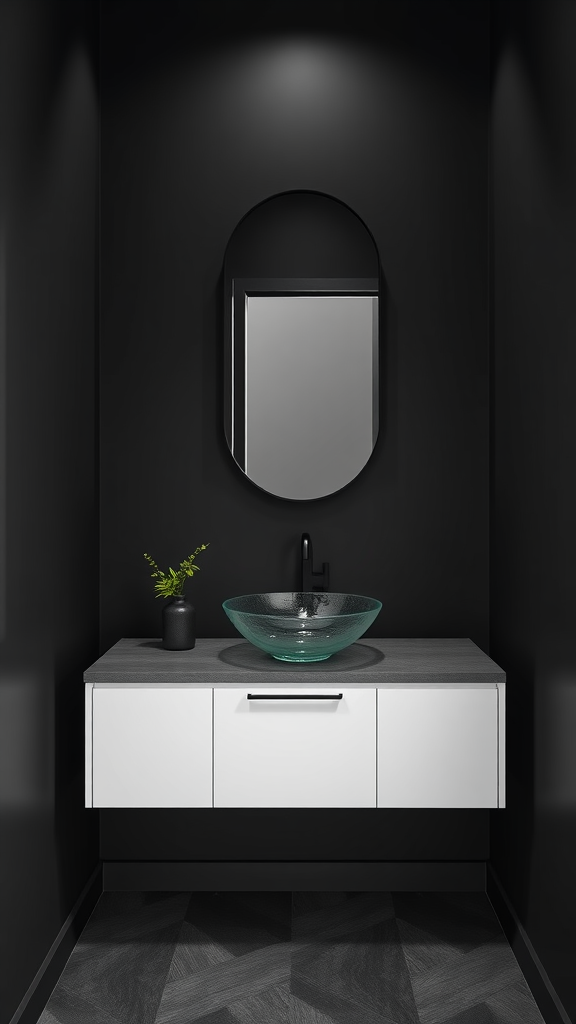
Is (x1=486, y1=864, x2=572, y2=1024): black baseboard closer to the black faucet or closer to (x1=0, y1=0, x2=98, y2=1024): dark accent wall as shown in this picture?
the black faucet

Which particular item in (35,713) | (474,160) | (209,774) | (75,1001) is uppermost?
(474,160)

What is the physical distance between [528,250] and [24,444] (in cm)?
142

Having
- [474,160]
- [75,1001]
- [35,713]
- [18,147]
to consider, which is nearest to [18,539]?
[35,713]

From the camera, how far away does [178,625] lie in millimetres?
2387

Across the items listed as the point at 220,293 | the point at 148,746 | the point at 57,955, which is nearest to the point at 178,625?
the point at 148,746

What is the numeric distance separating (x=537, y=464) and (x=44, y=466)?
1.27 m

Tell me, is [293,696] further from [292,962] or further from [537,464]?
[537,464]

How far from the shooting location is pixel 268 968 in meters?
2.20

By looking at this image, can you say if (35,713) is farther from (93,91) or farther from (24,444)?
(93,91)

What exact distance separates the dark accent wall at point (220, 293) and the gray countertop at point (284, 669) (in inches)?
12.8

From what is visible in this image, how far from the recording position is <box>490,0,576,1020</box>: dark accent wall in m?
1.90

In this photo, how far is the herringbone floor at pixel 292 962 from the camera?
2023 millimetres

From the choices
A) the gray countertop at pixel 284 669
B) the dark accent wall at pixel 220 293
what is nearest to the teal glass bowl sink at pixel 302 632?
the gray countertop at pixel 284 669

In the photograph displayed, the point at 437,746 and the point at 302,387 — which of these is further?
the point at 302,387
